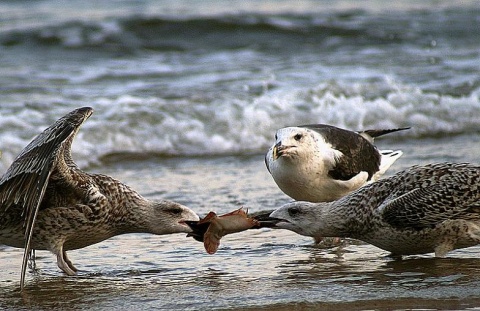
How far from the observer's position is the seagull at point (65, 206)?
6.18m

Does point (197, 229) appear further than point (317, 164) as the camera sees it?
No

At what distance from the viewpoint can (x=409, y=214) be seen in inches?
247

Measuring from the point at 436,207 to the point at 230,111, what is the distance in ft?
18.6

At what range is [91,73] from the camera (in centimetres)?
1440

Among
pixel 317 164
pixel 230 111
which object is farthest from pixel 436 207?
pixel 230 111

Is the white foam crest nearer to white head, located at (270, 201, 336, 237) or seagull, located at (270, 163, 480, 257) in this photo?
white head, located at (270, 201, 336, 237)

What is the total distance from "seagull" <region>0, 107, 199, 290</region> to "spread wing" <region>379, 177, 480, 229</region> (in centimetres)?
145

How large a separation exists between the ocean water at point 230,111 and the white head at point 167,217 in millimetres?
177

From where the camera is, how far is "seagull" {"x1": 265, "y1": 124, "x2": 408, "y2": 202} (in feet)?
24.5

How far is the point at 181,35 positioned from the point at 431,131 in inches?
275

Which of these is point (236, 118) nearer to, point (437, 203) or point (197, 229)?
point (197, 229)

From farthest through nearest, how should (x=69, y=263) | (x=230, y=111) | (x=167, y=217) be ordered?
(x=230, y=111)
(x=167, y=217)
(x=69, y=263)

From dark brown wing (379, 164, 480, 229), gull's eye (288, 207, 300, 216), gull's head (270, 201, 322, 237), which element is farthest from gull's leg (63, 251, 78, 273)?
dark brown wing (379, 164, 480, 229)

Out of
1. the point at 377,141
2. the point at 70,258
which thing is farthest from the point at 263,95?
the point at 70,258
